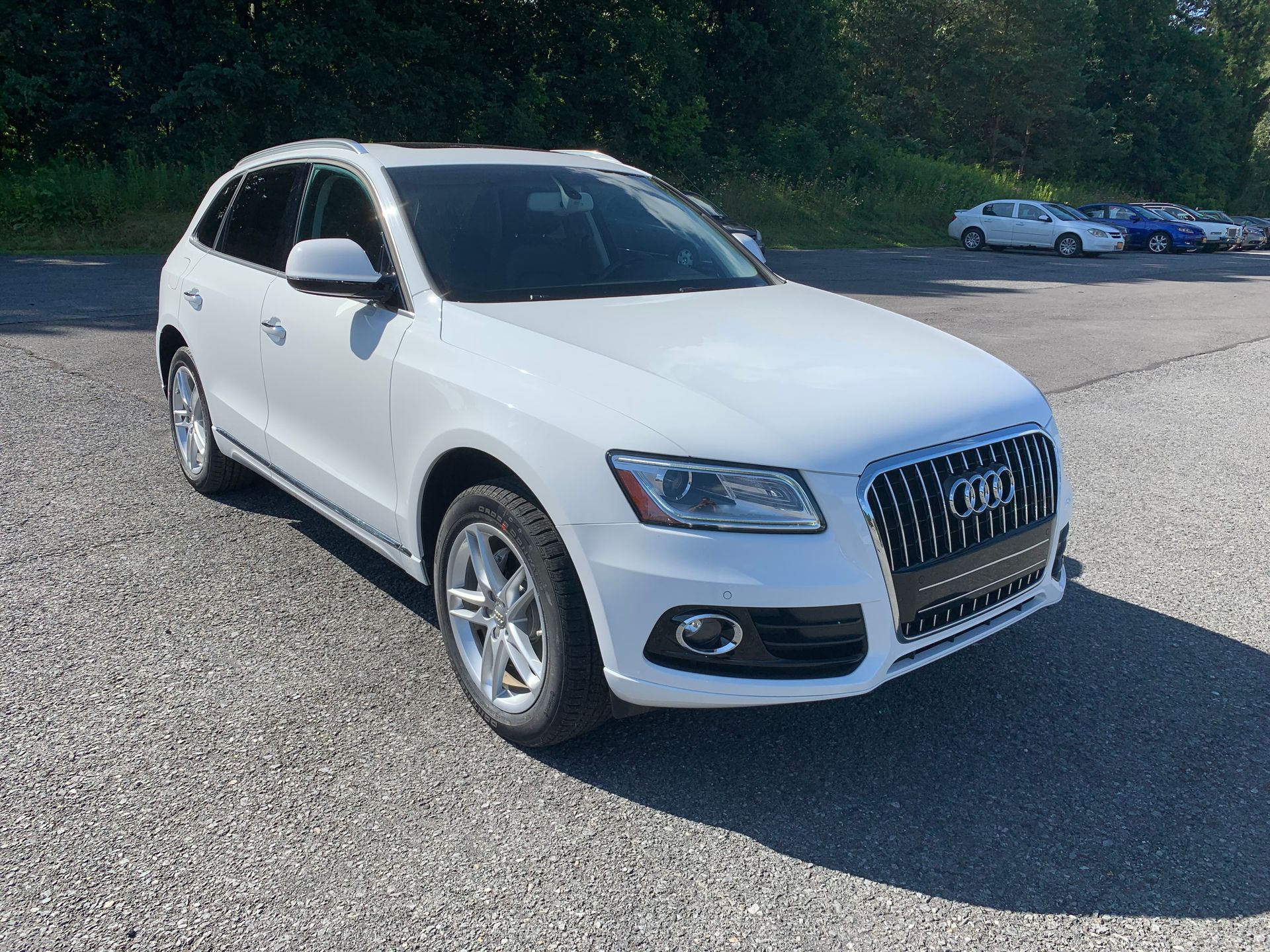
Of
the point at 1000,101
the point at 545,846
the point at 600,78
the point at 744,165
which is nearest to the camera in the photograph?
the point at 545,846

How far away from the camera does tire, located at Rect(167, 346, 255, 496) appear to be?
5188 mm

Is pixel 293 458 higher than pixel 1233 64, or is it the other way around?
pixel 1233 64

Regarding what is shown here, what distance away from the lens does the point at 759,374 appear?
3.05m

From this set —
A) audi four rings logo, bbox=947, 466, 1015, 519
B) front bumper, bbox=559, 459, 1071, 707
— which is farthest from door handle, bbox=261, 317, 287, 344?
audi four rings logo, bbox=947, 466, 1015, 519

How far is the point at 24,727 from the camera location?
319 cm

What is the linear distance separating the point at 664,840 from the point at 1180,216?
130ft

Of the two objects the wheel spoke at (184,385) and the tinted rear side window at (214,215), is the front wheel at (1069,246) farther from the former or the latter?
the wheel spoke at (184,385)

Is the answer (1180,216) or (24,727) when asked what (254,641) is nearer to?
(24,727)

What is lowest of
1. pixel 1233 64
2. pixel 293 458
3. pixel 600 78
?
pixel 293 458

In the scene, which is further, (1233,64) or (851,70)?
(1233,64)

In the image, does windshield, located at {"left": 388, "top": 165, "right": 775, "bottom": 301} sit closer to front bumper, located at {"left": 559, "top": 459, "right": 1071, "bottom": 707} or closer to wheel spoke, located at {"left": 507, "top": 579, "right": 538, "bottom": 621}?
wheel spoke, located at {"left": 507, "top": 579, "right": 538, "bottom": 621}

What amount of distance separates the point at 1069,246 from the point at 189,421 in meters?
28.6

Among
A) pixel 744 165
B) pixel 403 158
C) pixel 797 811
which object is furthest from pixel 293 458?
pixel 744 165

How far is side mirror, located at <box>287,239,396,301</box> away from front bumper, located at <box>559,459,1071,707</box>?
131 cm
